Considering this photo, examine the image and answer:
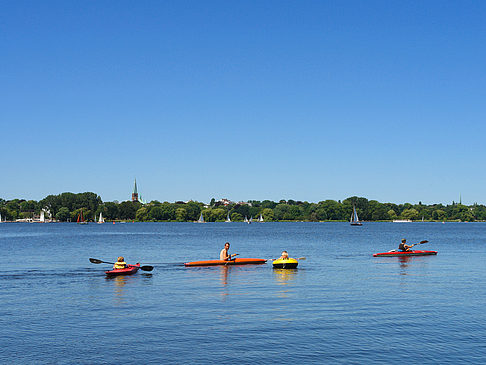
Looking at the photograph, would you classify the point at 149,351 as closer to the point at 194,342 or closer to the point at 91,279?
the point at 194,342

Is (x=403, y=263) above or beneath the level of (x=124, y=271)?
beneath

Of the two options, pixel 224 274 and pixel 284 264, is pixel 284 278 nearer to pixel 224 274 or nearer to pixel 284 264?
pixel 224 274

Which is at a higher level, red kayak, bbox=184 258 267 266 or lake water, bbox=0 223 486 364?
red kayak, bbox=184 258 267 266

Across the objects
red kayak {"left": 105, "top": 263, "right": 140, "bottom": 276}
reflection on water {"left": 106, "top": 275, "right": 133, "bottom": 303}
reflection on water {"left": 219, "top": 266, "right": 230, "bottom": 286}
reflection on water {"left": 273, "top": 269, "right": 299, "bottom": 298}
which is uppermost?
red kayak {"left": 105, "top": 263, "right": 140, "bottom": 276}

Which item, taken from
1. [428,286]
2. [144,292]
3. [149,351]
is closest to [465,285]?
[428,286]

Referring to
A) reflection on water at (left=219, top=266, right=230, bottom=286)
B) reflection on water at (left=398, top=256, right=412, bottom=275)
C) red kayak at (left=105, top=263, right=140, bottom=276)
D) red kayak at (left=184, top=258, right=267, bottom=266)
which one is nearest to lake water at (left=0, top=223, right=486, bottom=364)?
reflection on water at (left=219, top=266, right=230, bottom=286)

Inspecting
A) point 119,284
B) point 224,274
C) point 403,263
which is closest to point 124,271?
point 119,284

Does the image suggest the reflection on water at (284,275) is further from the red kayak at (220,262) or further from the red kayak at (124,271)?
the red kayak at (124,271)

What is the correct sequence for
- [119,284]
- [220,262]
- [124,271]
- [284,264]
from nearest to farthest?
[119,284], [124,271], [284,264], [220,262]

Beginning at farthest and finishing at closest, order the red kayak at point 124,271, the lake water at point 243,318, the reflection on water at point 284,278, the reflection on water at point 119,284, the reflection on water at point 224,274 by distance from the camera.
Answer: the red kayak at point 124,271 < the reflection on water at point 224,274 < the reflection on water at point 284,278 < the reflection on water at point 119,284 < the lake water at point 243,318

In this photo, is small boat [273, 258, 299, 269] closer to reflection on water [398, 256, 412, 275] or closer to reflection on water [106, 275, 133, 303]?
reflection on water [398, 256, 412, 275]

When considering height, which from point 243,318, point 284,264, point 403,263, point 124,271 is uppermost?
point 284,264

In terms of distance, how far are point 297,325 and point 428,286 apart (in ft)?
65.5

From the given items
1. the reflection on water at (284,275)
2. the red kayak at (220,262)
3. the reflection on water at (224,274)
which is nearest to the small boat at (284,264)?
the reflection on water at (284,275)
